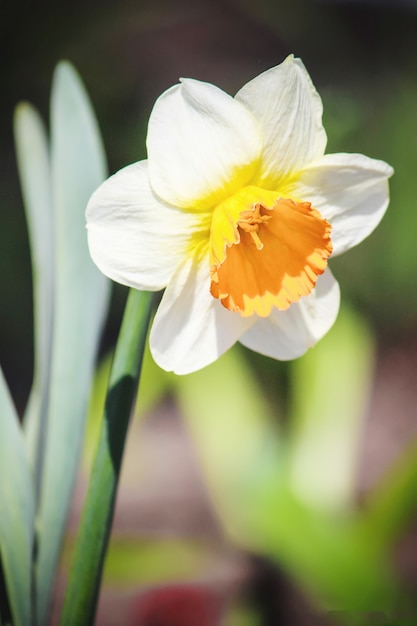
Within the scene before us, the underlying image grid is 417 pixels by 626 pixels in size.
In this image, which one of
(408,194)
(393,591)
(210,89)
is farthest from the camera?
(408,194)

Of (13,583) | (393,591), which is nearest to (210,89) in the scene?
(13,583)

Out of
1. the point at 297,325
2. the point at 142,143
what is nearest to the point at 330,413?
the point at 142,143

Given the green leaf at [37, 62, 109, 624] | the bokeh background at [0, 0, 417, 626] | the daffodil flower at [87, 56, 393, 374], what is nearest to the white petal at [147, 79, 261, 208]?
the daffodil flower at [87, 56, 393, 374]

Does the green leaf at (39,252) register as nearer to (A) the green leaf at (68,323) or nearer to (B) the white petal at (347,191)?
(A) the green leaf at (68,323)

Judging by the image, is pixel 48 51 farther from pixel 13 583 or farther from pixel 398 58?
pixel 13 583

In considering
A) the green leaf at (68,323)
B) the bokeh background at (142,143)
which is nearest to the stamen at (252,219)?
the green leaf at (68,323)

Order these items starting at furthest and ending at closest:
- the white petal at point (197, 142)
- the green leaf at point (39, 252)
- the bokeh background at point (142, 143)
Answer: the bokeh background at point (142, 143) < the green leaf at point (39, 252) < the white petal at point (197, 142)

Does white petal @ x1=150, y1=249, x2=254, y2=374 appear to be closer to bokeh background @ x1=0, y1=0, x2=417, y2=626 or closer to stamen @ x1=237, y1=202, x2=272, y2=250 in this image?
stamen @ x1=237, y1=202, x2=272, y2=250
